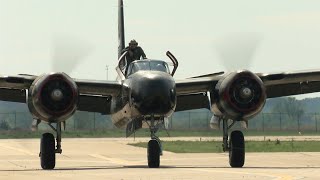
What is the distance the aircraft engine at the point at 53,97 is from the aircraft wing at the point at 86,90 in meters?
0.82

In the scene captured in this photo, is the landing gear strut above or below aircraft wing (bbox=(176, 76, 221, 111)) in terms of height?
below

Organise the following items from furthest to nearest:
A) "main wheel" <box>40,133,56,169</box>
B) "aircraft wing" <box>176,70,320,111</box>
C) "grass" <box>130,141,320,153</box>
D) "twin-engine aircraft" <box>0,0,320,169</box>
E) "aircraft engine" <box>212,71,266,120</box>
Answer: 1. "grass" <box>130,141,320,153</box>
2. "aircraft wing" <box>176,70,320,111</box>
3. "main wheel" <box>40,133,56,169</box>
4. "aircraft engine" <box>212,71,266,120</box>
5. "twin-engine aircraft" <box>0,0,320,169</box>

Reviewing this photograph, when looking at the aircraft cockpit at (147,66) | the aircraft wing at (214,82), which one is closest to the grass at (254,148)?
the aircraft wing at (214,82)

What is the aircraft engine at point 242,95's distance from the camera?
2781cm

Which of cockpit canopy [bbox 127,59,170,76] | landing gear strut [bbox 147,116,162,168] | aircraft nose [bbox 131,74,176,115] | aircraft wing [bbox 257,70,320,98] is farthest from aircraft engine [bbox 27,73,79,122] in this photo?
aircraft wing [bbox 257,70,320,98]

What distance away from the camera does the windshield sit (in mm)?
28109

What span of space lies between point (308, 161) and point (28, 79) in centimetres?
1252

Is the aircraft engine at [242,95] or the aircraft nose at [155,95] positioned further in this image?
the aircraft engine at [242,95]

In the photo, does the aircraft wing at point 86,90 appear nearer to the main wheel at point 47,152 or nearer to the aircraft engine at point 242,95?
the main wheel at point 47,152

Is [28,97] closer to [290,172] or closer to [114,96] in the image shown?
[114,96]

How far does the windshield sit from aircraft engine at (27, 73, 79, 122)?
7.31ft

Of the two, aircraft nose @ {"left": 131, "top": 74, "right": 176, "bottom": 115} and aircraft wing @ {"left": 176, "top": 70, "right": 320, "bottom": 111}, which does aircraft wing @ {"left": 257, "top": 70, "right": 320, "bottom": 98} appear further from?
aircraft nose @ {"left": 131, "top": 74, "right": 176, "bottom": 115}

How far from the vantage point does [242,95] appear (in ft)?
91.4

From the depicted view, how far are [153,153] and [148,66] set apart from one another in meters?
2.84
